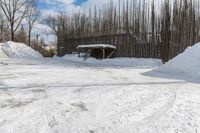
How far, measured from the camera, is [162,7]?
1797 centimetres

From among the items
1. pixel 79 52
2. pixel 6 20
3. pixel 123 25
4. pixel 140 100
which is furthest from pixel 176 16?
pixel 6 20

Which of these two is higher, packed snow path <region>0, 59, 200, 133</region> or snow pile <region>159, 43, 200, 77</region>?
snow pile <region>159, 43, 200, 77</region>

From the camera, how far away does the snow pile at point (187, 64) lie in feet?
33.7

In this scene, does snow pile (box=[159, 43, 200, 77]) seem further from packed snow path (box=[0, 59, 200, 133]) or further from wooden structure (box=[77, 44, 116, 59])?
wooden structure (box=[77, 44, 116, 59])

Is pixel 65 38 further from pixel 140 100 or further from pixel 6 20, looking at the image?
pixel 140 100

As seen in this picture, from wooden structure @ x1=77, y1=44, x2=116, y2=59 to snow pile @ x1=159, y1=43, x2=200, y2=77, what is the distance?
9.80 m

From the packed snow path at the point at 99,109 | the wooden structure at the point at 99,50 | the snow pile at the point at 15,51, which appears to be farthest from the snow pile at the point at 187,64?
the snow pile at the point at 15,51

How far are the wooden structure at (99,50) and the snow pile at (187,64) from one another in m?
9.80

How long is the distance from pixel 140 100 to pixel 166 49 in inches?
465

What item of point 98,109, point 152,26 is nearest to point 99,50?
point 152,26

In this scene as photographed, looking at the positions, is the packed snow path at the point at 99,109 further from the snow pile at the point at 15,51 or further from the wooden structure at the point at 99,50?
the snow pile at the point at 15,51

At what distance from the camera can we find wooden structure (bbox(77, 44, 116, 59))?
21.4 meters

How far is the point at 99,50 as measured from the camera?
2366 cm

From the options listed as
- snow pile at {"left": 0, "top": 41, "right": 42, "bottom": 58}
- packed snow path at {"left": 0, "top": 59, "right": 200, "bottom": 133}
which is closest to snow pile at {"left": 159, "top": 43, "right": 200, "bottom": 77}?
packed snow path at {"left": 0, "top": 59, "right": 200, "bottom": 133}
